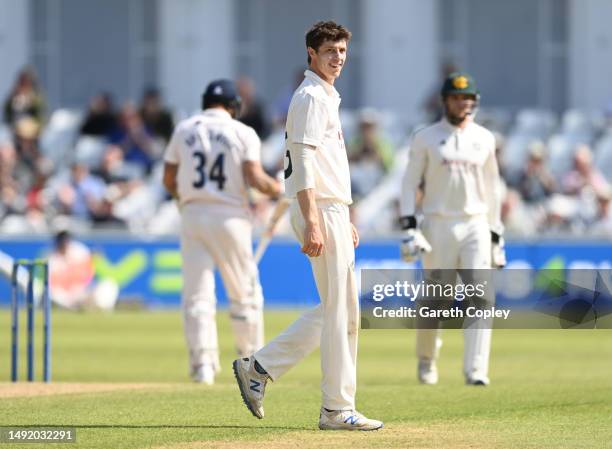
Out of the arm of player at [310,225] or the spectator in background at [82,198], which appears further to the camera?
the spectator in background at [82,198]

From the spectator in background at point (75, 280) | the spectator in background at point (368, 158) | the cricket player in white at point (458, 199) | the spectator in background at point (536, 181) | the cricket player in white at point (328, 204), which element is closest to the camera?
the cricket player in white at point (328, 204)

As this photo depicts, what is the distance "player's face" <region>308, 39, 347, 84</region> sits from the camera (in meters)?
9.45

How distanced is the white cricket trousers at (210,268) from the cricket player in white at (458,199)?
1.29m

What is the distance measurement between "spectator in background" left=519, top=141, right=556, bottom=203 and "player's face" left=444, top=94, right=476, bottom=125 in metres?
11.4

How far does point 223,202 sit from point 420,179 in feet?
4.93

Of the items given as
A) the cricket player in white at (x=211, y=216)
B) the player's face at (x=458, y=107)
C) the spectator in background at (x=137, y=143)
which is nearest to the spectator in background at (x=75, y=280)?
the spectator in background at (x=137, y=143)

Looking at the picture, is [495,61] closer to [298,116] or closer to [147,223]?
[147,223]

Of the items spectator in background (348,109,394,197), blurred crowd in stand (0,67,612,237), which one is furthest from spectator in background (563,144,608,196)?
spectator in background (348,109,394,197)

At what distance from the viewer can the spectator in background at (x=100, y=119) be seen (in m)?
27.3

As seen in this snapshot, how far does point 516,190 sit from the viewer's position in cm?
2453

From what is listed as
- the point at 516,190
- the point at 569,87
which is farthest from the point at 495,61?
the point at 516,190

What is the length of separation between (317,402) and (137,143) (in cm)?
1566

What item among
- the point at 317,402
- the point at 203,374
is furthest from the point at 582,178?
the point at 317,402

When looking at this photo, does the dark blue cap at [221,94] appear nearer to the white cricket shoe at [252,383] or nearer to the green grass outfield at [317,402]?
the green grass outfield at [317,402]
